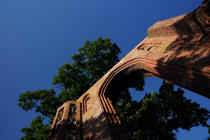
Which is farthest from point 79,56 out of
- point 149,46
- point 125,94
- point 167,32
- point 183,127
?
point 183,127

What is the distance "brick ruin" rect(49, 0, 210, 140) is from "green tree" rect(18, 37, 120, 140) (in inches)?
204

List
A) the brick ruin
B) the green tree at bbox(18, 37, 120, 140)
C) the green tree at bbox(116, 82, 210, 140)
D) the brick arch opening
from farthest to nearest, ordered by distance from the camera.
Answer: the green tree at bbox(18, 37, 120, 140), the green tree at bbox(116, 82, 210, 140), the brick arch opening, the brick ruin

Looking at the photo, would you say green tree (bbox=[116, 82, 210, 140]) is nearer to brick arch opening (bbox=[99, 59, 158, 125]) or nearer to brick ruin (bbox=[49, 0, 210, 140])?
brick arch opening (bbox=[99, 59, 158, 125])

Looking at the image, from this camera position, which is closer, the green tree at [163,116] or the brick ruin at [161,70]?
the brick ruin at [161,70]

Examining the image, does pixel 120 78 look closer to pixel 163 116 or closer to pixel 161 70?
pixel 161 70

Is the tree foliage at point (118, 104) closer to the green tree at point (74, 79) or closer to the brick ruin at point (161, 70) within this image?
the green tree at point (74, 79)

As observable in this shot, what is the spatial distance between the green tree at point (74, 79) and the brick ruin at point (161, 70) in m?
5.18

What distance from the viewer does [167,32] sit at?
15.6 ft

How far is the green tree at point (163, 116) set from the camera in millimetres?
7898

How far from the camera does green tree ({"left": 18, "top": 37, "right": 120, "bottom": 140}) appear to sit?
10.2 meters

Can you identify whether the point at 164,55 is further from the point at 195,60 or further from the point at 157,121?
the point at 157,121

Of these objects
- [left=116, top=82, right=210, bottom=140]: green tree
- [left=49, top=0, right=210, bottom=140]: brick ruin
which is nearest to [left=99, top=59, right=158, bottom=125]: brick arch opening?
[left=49, top=0, right=210, bottom=140]: brick ruin

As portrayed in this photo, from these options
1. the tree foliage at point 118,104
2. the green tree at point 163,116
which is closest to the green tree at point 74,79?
the tree foliage at point 118,104

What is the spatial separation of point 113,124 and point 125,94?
777cm
